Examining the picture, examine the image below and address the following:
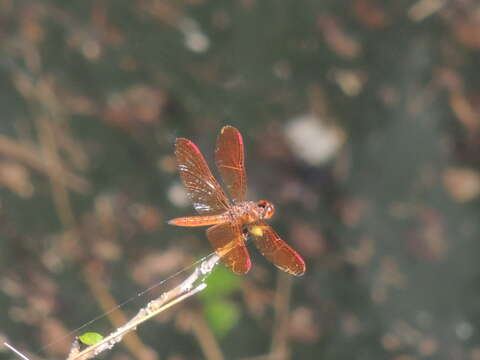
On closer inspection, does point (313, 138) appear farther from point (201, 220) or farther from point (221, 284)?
point (201, 220)

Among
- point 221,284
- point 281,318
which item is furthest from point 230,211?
point 281,318

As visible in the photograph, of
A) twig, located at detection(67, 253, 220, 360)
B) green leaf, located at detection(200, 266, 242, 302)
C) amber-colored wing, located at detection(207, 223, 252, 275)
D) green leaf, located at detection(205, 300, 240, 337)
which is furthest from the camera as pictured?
green leaf, located at detection(205, 300, 240, 337)

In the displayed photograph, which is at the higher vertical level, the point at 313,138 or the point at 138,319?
the point at 313,138

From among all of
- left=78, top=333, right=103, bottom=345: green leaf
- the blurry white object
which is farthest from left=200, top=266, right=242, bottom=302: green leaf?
left=78, top=333, right=103, bottom=345: green leaf

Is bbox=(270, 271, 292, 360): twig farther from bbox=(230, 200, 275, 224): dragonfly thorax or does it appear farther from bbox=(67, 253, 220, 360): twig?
bbox=(67, 253, 220, 360): twig

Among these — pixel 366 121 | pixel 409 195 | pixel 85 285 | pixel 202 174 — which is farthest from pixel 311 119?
pixel 202 174

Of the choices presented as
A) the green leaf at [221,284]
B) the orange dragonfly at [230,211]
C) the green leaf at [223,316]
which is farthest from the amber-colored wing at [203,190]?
the green leaf at [223,316]

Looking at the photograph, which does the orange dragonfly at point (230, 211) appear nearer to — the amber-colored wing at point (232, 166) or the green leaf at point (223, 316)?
the amber-colored wing at point (232, 166)
